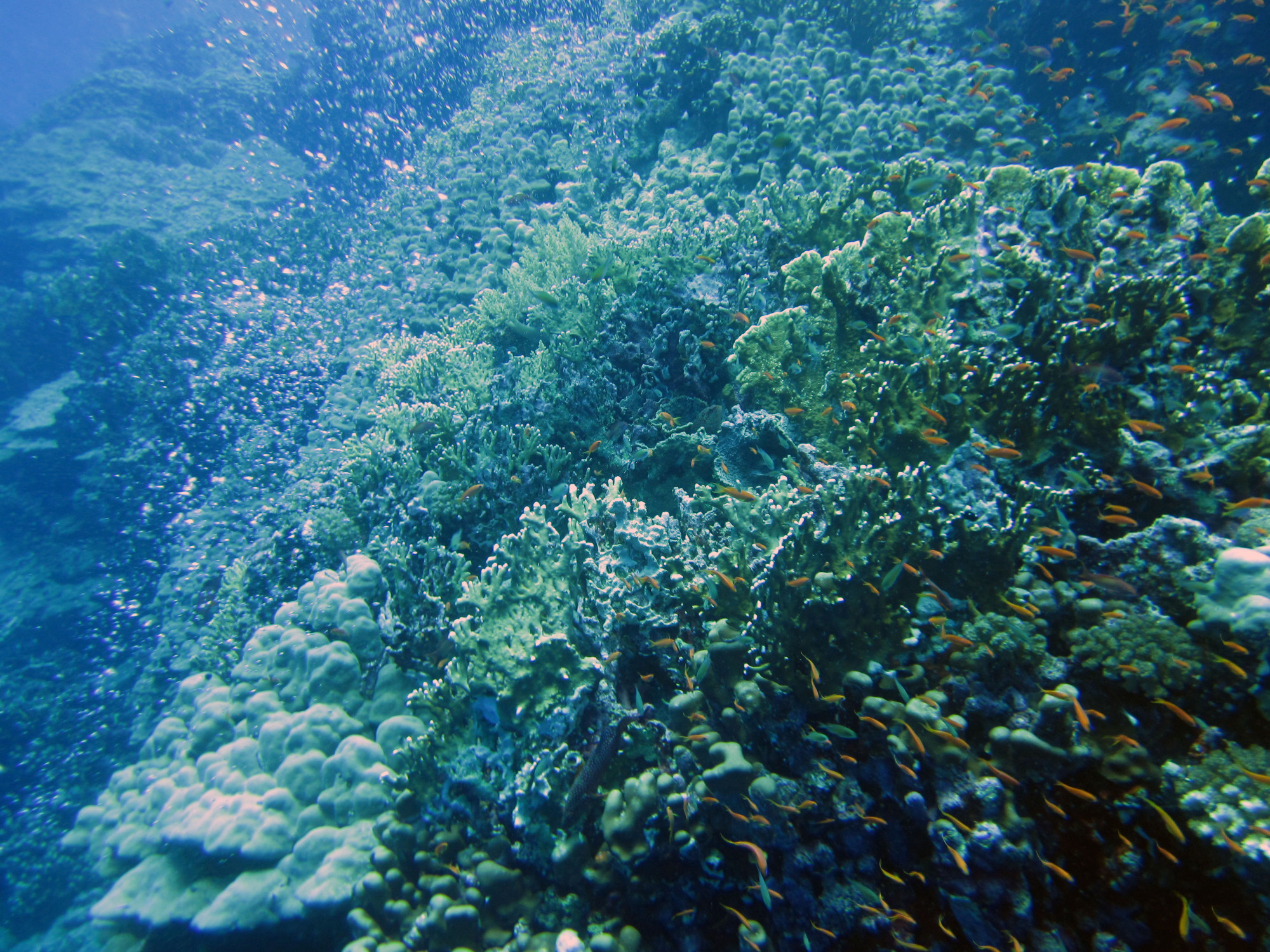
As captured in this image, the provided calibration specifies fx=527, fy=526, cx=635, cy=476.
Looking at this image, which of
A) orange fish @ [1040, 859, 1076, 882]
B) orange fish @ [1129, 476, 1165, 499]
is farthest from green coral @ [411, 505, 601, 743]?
orange fish @ [1129, 476, 1165, 499]

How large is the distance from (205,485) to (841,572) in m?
12.7

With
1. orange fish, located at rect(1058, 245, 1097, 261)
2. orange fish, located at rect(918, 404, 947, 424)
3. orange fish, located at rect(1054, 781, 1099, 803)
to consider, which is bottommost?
orange fish, located at rect(1054, 781, 1099, 803)

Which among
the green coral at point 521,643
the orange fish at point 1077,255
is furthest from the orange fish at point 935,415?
the green coral at point 521,643

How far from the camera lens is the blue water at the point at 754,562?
93.0 inches

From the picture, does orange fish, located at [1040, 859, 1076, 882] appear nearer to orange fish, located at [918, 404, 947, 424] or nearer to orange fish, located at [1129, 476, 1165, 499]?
orange fish, located at [1129, 476, 1165, 499]

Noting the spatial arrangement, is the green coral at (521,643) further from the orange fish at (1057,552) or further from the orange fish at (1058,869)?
the orange fish at (1057,552)

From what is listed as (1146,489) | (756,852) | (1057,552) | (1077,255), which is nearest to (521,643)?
(756,852)

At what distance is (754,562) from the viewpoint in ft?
11.4

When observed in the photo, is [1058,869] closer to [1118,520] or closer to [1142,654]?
[1142,654]

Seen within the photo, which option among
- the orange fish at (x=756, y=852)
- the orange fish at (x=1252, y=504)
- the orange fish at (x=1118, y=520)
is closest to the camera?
the orange fish at (x=756, y=852)

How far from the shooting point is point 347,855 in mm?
3314

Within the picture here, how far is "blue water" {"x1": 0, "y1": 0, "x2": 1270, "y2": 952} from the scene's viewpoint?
236 cm

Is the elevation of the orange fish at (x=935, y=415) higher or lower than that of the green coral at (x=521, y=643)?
higher

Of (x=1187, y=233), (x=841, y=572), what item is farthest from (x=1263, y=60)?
(x=841, y=572)
